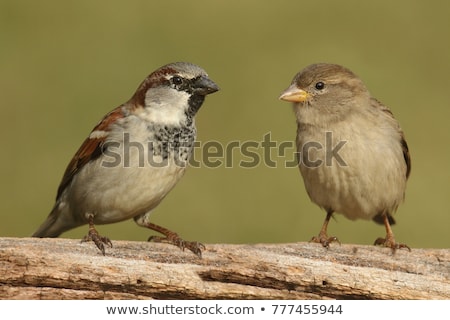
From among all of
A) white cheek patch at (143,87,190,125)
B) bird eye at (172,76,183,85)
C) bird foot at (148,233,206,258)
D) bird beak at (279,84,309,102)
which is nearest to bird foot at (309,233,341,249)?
bird foot at (148,233,206,258)

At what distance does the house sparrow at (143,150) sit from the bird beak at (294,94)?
438 millimetres

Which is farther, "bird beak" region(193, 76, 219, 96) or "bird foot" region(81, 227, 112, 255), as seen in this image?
"bird beak" region(193, 76, 219, 96)

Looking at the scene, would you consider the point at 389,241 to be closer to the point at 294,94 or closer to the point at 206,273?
the point at 294,94

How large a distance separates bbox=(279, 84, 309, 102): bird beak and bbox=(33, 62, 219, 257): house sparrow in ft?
1.44

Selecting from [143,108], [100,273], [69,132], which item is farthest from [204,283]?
[69,132]

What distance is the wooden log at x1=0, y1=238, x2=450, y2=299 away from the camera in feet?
11.8

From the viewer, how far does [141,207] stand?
4.18m

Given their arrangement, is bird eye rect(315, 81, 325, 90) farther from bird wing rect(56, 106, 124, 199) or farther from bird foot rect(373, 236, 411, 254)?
bird wing rect(56, 106, 124, 199)

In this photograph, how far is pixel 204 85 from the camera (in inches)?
163

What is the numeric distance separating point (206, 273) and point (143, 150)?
718 mm

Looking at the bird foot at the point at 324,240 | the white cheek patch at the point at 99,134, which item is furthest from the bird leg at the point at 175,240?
the bird foot at the point at 324,240

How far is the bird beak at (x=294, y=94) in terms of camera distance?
439 centimetres

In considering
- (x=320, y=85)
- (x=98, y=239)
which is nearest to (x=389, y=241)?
(x=320, y=85)

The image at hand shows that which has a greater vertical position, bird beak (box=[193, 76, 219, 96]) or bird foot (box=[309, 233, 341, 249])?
Answer: bird beak (box=[193, 76, 219, 96])
